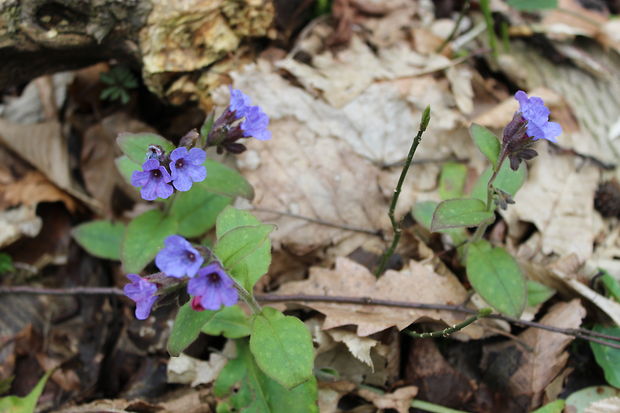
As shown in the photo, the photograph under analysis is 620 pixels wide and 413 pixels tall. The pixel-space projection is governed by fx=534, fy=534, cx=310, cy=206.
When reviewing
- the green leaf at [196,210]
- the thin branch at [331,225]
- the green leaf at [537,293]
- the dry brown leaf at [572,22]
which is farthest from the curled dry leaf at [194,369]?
the dry brown leaf at [572,22]

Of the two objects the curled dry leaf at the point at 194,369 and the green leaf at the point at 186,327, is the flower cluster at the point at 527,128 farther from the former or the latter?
the curled dry leaf at the point at 194,369

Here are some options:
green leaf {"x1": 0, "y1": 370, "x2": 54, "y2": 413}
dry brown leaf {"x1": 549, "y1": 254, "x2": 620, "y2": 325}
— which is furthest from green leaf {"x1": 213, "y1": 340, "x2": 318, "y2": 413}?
dry brown leaf {"x1": 549, "y1": 254, "x2": 620, "y2": 325}

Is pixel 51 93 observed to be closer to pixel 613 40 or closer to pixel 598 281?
pixel 598 281

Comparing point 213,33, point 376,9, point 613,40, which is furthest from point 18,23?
point 613,40

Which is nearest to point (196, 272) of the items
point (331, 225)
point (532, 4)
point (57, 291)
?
point (331, 225)

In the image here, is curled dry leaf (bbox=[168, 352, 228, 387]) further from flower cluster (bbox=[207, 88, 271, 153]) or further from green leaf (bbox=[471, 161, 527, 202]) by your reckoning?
green leaf (bbox=[471, 161, 527, 202])

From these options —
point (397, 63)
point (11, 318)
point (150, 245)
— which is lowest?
point (11, 318)
